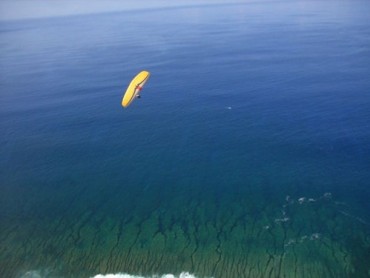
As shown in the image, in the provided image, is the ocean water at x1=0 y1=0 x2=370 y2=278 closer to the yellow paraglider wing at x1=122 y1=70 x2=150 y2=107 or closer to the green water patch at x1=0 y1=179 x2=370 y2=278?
the green water patch at x1=0 y1=179 x2=370 y2=278

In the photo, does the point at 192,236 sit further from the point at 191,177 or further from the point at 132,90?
the point at 132,90

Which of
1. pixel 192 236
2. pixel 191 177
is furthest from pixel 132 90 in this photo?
pixel 192 236

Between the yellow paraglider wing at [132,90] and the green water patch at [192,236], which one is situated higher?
the yellow paraglider wing at [132,90]

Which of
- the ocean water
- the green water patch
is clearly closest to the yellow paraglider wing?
the ocean water

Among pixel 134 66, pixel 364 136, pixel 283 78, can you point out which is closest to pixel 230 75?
pixel 283 78

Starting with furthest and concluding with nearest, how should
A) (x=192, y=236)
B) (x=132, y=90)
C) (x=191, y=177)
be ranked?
(x=132, y=90) → (x=191, y=177) → (x=192, y=236)

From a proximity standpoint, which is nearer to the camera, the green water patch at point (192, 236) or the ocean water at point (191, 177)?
the green water patch at point (192, 236)

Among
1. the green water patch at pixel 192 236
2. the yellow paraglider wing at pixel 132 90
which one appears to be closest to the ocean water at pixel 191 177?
the green water patch at pixel 192 236

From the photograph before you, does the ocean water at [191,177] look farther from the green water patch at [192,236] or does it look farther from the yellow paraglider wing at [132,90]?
the yellow paraglider wing at [132,90]
